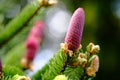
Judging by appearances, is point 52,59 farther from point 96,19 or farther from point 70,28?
point 96,19

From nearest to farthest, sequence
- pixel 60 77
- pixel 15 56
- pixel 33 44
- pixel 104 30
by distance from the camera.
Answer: pixel 60 77 → pixel 33 44 → pixel 15 56 → pixel 104 30

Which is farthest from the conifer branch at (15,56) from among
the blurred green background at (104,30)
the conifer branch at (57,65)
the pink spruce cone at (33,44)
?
the blurred green background at (104,30)

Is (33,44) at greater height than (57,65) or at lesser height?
greater

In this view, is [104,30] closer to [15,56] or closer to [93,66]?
[15,56]

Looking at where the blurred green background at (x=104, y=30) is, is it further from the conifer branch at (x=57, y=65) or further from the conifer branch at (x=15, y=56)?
the conifer branch at (x=57, y=65)

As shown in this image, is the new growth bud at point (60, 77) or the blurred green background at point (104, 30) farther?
the blurred green background at point (104, 30)

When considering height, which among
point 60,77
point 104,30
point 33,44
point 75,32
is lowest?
point 60,77

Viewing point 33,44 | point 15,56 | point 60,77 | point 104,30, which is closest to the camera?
point 60,77

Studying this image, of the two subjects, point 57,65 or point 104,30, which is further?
point 104,30

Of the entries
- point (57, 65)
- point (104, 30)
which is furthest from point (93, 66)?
point (104, 30)

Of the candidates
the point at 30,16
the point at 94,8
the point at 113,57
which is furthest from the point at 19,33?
the point at 94,8
